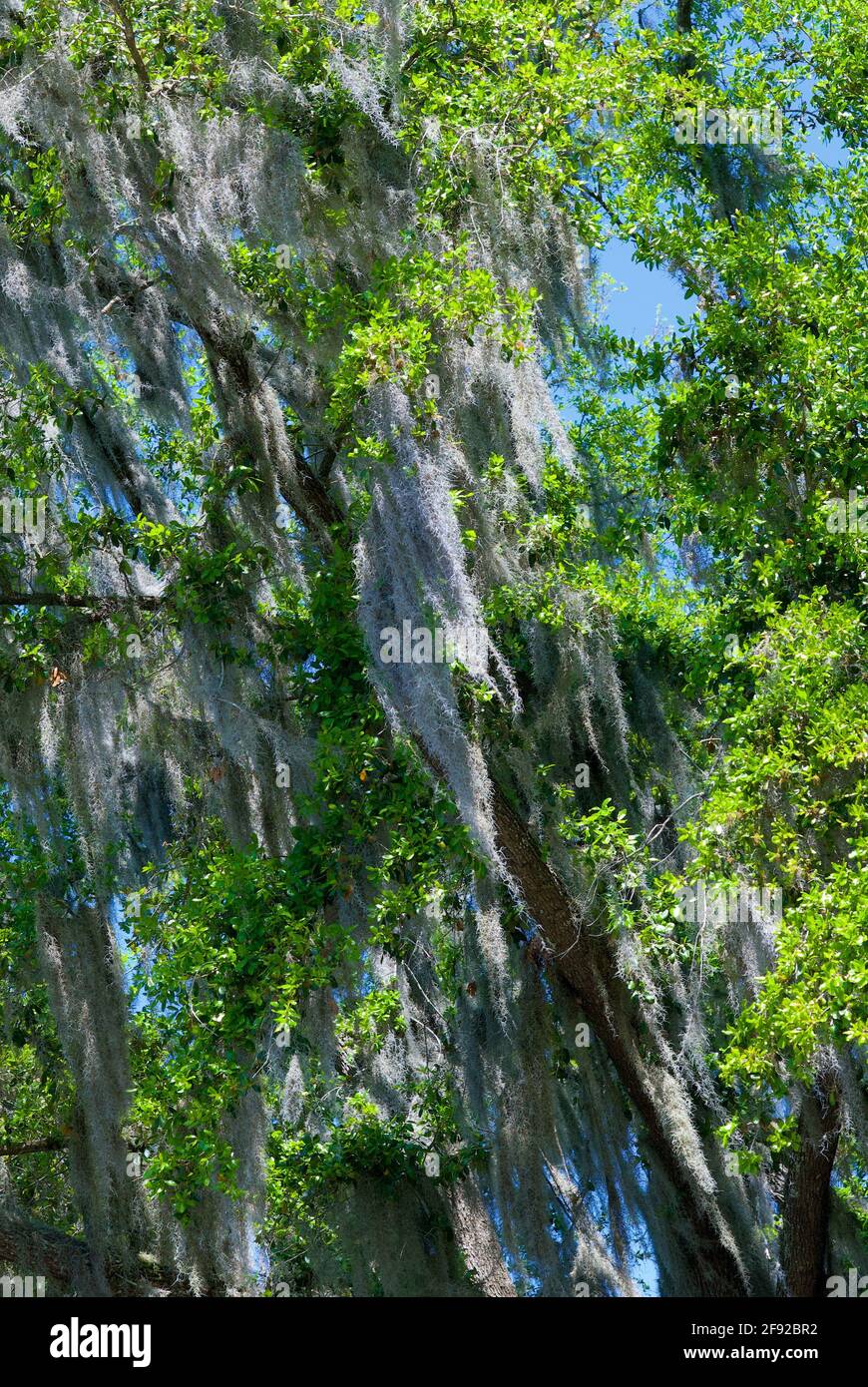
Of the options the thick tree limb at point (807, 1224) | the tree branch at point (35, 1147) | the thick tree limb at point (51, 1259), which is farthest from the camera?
the tree branch at point (35, 1147)

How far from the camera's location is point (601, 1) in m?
8.46

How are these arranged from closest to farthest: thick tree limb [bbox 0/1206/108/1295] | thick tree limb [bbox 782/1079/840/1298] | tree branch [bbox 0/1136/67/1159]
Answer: thick tree limb [bbox 782/1079/840/1298], thick tree limb [bbox 0/1206/108/1295], tree branch [bbox 0/1136/67/1159]

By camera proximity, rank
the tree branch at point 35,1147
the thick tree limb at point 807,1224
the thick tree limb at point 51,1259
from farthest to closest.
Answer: the tree branch at point 35,1147 < the thick tree limb at point 51,1259 < the thick tree limb at point 807,1224

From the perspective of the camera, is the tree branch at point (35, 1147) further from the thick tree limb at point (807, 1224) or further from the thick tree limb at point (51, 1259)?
the thick tree limb at point (807, 1224)

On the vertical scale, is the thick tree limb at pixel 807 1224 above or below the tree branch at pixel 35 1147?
below

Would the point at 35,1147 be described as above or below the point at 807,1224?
above

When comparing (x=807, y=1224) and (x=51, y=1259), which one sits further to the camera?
(x=51, y=1259)

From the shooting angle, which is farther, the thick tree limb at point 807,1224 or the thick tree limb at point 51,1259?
the thick tree limb at point 51,1259

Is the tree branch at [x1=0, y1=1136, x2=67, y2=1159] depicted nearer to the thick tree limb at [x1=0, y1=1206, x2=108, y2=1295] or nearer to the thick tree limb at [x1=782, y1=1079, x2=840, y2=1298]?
the thick tree limb at [x1=0, y1=1206, x2=108, y2=1295]

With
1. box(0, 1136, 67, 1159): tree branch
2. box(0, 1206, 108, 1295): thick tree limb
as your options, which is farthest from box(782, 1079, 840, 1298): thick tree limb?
box(0, 1136, 67, 1159): tree branch

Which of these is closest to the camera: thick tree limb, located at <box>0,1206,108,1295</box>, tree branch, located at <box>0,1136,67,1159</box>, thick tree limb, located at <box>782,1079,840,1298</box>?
thick tree limb, located at <box>782,1079,840,1298</box>

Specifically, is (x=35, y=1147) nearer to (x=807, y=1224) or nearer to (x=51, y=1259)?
(x=51, y=1259)

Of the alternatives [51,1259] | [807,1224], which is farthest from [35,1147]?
[807,1224]

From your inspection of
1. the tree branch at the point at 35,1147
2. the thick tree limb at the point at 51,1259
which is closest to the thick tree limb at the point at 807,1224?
the thick tree limb at the point at 51,1259
